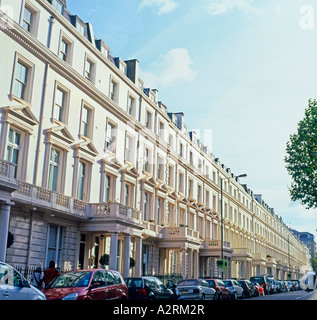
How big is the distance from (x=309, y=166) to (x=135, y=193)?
573 inches

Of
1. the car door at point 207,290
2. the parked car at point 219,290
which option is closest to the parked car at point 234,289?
the parked car at point 219,290

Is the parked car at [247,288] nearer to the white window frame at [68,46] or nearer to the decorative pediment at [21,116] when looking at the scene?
the decorative pediment at [21,116]

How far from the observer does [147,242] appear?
33.9 metres

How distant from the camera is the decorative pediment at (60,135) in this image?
2280 cm

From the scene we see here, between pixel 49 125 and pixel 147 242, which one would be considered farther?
pixel 147 242

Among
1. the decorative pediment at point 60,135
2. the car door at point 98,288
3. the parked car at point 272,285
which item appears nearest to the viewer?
the car door at point 98,288

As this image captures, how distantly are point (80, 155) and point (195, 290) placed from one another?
1011 centimetres

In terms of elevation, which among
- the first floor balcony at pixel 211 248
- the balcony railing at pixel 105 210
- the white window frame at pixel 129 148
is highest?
the white window frame at pixel 129 148

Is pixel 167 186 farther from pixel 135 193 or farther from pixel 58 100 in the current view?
pixel 58 100

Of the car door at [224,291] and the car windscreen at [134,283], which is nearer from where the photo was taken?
the car windscreen at [134,283]

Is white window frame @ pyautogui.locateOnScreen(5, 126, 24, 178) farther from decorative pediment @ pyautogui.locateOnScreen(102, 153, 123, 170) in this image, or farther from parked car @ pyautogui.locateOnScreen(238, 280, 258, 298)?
parked car @ pyautogui.locateOnScreen(238, 280, 258, 298)
